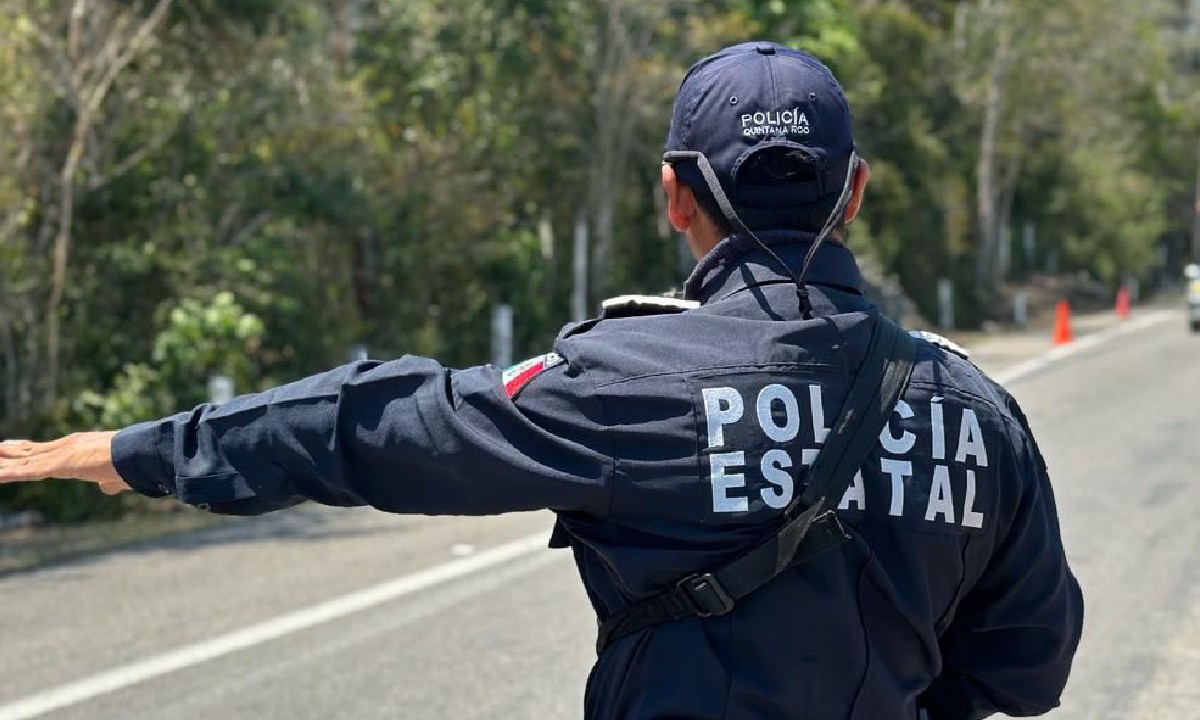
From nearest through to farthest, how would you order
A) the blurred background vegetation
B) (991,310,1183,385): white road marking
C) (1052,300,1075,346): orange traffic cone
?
the blurred background vegetation
(991,310,1183,385): white road marking
(1052,300,1075,346): orange traffic cone

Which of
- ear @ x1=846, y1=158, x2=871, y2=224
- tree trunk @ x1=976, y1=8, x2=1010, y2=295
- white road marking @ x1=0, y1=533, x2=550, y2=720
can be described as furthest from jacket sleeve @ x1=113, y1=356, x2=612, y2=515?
tree trunk @ x1=976, y1=8, x2=1010, y2=295

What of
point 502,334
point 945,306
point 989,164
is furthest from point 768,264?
point 989,164

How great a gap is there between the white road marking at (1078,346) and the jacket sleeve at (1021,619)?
11.2 meters

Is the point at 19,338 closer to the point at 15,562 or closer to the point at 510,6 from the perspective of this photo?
the point at 15,562

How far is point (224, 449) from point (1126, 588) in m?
6.72

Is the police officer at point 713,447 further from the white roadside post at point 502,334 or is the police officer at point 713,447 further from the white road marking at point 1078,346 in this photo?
the white roadside post at point 502,334

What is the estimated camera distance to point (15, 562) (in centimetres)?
907

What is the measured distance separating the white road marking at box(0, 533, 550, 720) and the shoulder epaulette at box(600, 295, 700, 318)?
4.47 m

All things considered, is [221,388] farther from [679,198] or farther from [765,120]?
[765,120]

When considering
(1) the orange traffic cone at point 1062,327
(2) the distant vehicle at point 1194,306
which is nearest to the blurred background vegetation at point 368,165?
(1) the orange traffic cone at point 1062,327

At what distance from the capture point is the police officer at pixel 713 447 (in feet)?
6.78

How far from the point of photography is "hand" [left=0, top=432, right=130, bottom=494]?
6.89 feet

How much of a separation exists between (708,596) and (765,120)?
599 millimetres

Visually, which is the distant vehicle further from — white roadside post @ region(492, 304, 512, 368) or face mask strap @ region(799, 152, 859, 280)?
face mask strap @ region(799, 152, 859, 280)
